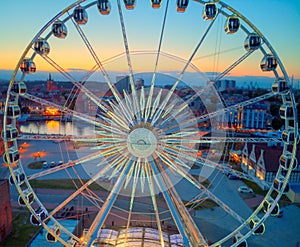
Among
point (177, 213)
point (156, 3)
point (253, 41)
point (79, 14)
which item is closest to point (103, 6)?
point (79, 14)

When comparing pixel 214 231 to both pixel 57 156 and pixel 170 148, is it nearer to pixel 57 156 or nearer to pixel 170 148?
pixel 170 148

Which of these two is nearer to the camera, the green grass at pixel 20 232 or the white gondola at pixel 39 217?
the white gondola at pixel 39 217

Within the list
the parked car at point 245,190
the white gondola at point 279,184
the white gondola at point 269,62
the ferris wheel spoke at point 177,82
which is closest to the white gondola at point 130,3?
the ferris wheel spoke at point 177,82

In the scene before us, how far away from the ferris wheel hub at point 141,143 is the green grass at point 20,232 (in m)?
8.93

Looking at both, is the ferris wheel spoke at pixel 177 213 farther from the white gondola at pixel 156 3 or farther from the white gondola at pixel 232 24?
the white gondola at pixel 156 3

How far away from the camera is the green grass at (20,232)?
13734 mm

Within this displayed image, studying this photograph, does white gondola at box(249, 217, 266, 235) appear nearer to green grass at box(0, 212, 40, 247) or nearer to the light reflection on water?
green grass at box(0, 212, 40, 247)

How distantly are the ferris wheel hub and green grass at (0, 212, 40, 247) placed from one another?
8925 millimetres

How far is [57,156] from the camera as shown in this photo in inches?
1265

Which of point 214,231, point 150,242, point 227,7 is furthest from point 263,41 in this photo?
point 214,231

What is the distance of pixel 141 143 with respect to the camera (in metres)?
8.20

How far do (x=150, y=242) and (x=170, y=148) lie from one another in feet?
12.4

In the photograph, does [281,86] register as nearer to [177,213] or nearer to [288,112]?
[288,112]

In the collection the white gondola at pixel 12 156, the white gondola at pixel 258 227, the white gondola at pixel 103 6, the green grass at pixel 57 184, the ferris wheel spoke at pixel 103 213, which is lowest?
the green grass at pixel 57 184
